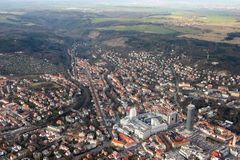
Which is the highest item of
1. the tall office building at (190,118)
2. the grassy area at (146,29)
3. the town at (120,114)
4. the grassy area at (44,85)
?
the tall office building at (190,118)

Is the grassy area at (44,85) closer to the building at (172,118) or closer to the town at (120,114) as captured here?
the town at (120,114)

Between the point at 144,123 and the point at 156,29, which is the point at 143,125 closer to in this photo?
the point at 144,123

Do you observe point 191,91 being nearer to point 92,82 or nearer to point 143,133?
point 92,82

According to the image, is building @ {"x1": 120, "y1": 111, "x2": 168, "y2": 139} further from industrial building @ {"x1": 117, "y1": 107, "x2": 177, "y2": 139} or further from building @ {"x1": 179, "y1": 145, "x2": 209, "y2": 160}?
building @ {"x1": 179, "y1": 145, "x2": 209, "y2": 160}

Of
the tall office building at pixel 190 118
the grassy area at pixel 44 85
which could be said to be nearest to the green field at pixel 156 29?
the grassy area at pixel 44 85

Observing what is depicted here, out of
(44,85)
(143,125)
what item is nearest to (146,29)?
(44,85)

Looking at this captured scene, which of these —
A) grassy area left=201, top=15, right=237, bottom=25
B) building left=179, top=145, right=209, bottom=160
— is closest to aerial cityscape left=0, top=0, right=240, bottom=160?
building left=179, top=145, right=209, bottom=160

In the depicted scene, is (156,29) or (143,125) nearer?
(143,125)

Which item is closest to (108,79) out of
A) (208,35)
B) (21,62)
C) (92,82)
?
(92,82)
